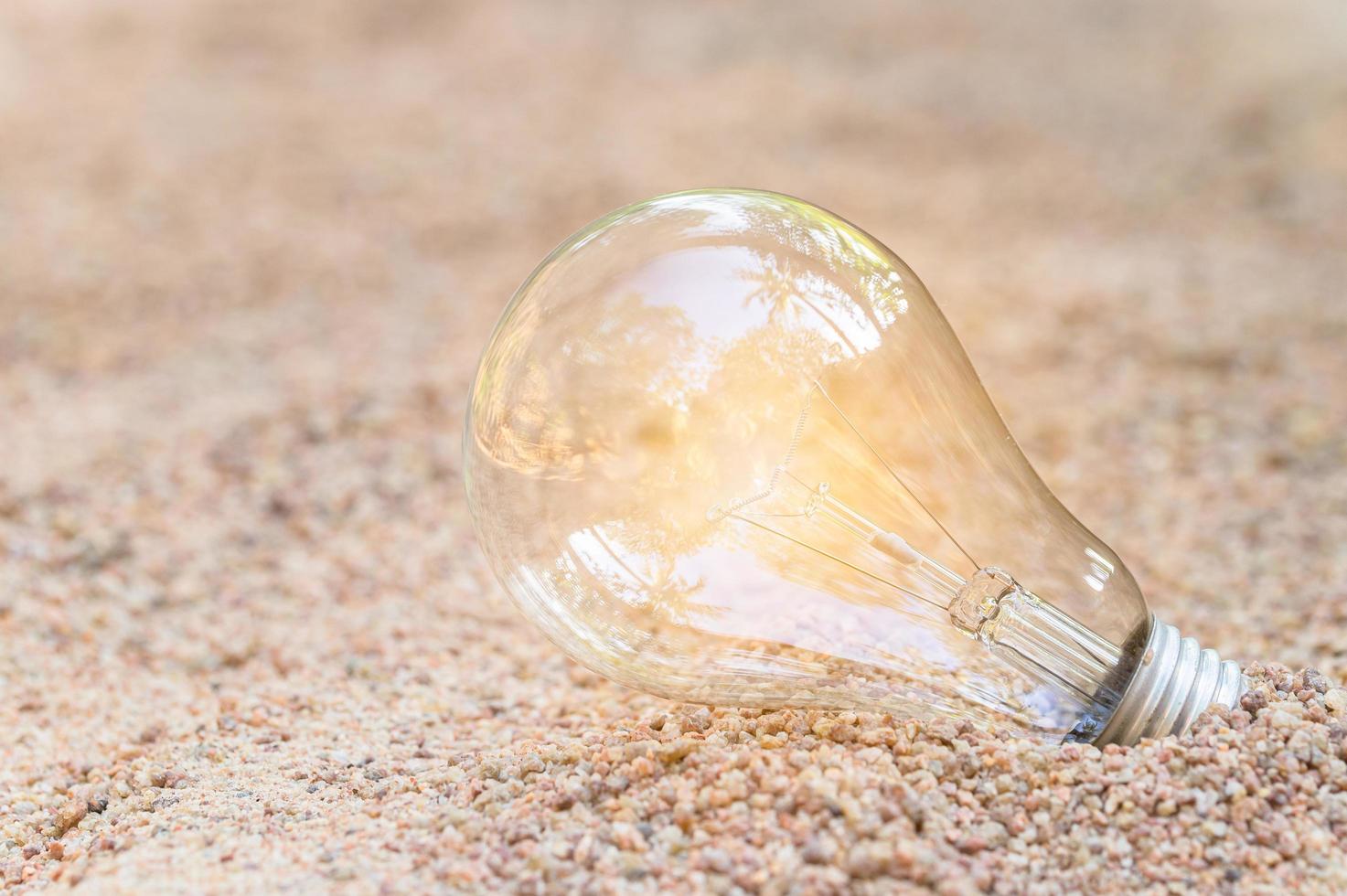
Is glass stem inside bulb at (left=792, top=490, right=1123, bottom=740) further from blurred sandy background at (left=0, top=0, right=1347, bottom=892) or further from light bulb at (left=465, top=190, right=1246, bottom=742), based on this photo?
blurred sandy background at (left=0, top=0, right=1347, bottom=892)

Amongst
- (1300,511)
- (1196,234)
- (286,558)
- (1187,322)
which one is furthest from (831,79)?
(286,558)

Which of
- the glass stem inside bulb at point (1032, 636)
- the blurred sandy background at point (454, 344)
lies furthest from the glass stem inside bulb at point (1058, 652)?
the blurred sandy background at point (454, 344)

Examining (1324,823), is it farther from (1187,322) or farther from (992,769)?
(1187,322)

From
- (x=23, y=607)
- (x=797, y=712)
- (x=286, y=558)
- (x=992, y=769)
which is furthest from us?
(x=286, y=558)

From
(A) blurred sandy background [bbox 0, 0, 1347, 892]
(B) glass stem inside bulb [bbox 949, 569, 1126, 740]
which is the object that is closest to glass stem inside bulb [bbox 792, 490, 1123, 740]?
(B) glass stem inside bulb [bbox 949, 569, 1126, 740]

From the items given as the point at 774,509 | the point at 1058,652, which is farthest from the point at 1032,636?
the point at 774,509
